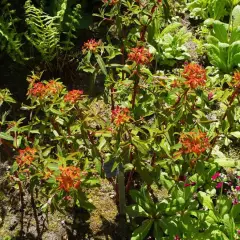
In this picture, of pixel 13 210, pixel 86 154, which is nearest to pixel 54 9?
pixel 86 154

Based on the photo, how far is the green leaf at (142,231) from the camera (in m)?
2.88

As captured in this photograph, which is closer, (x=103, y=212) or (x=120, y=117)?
(x=120, y=117)

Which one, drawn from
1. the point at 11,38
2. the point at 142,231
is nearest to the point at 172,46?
the point at 11,38

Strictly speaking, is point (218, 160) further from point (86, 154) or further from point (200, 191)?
point (86, 154)

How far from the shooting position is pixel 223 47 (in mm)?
3930

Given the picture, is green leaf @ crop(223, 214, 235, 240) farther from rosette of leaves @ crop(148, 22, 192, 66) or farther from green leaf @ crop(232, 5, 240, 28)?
green leaf @ crop(232, 5, 240, 28)

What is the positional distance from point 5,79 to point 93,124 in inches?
39.9

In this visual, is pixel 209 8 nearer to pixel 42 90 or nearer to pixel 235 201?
pixel 235 201

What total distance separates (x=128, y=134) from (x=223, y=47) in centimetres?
195

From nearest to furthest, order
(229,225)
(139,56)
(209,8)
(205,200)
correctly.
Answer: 1. (139,56)
2. (229,225)
3. (205,200)
4. (209,8)

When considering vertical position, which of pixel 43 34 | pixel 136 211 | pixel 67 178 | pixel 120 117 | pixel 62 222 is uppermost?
pixel 43 34

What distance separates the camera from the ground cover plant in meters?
2.45

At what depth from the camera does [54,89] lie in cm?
239

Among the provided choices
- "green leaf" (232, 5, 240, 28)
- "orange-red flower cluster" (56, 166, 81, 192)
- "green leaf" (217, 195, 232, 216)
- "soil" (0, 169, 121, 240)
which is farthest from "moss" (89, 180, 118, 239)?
"green leaf" (232, 5, 240, 28)
